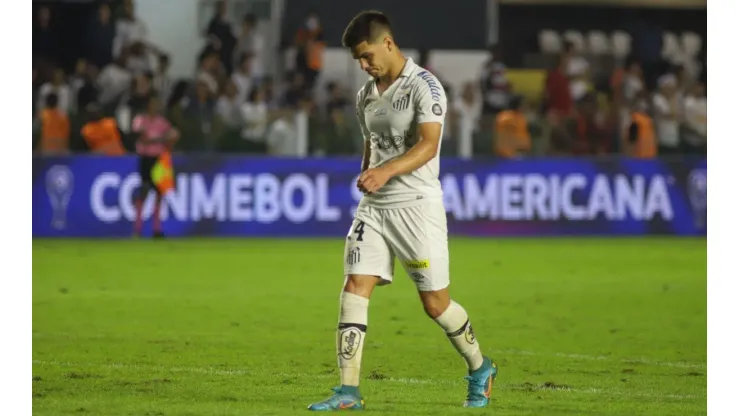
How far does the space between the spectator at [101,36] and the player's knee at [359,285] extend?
16.4 metres

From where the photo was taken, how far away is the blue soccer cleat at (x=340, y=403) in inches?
295

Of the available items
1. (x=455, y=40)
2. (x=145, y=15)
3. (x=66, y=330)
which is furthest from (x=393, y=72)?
(x=455, y=40)

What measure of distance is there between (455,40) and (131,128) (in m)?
7.52

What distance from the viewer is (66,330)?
38.2 ft

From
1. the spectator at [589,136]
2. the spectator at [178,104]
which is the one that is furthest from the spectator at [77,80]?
the spectator at [589,136]

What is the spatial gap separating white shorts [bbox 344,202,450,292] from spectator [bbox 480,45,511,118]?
53.6 ft

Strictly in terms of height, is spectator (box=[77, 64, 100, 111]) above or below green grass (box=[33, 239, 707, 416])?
above

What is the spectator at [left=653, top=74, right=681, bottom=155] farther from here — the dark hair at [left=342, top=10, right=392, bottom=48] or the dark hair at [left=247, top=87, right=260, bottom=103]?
the dark hair at [left=342, top=10, right=392, bottom=48]

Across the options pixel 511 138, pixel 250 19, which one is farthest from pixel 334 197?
pixel 250 19

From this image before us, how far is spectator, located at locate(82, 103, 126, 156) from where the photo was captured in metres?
21.1

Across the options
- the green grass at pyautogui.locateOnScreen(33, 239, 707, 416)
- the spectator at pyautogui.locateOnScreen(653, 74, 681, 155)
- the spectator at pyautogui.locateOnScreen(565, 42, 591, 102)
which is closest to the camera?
the green grass at pyautogui.locateOnScreen(33, 239, 707, 416)

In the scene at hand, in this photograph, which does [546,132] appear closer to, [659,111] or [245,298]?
[659,111]

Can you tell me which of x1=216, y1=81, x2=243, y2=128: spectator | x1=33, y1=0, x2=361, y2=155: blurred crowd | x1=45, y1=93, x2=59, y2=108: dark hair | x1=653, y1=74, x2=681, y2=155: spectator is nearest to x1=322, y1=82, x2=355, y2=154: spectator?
x1=33, y1=0, x2=361, y2=155: blurred crowd

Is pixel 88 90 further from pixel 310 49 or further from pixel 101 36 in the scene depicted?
pixel 310 49
